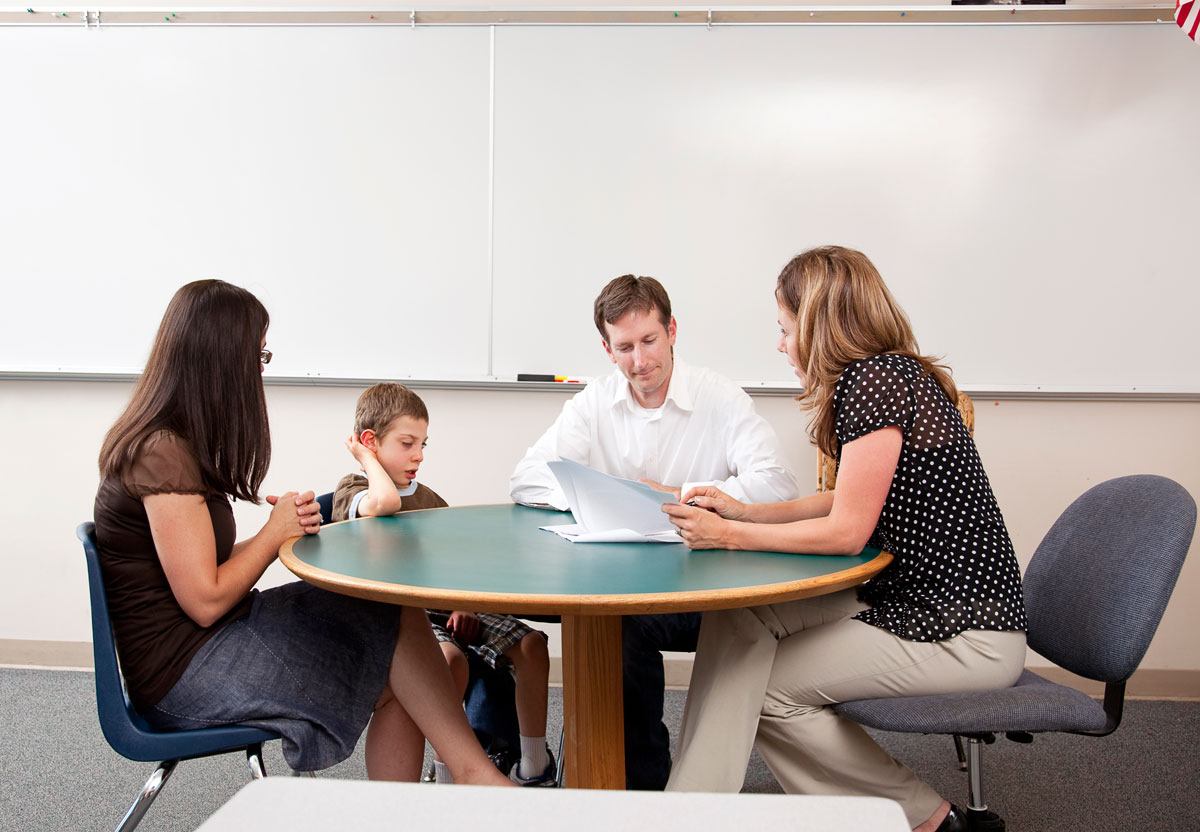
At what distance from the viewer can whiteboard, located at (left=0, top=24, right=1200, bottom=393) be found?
10.1 feet

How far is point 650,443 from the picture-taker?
8.28 ft

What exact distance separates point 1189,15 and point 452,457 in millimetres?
2756

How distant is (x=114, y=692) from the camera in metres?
1.44

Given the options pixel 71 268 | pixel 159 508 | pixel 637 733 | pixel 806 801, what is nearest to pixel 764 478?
pixel 637 733

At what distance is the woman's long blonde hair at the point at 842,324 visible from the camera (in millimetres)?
1718

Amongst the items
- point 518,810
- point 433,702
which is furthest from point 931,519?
point 518,810

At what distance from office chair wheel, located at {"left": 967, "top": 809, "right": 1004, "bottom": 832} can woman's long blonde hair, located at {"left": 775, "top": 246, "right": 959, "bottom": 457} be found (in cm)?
75

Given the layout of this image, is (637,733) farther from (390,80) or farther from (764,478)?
(390,80)

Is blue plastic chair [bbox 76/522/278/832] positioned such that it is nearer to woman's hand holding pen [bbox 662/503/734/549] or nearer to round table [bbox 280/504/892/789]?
round table [bbox 280/504/892/789]

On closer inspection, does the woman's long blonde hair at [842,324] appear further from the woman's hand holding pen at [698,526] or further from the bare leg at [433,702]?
the bare leg at [433,702]

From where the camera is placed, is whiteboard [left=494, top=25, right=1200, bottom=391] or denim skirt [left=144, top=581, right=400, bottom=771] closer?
denim skirt [left=144, top=581, right=400, bottom=771]

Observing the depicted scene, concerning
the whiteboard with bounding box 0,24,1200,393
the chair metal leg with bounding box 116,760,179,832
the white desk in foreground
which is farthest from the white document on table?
the whiteboard with bounding box 0,24,1200,393

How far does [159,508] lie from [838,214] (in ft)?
8.00

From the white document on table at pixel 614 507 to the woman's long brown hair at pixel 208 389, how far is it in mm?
579
